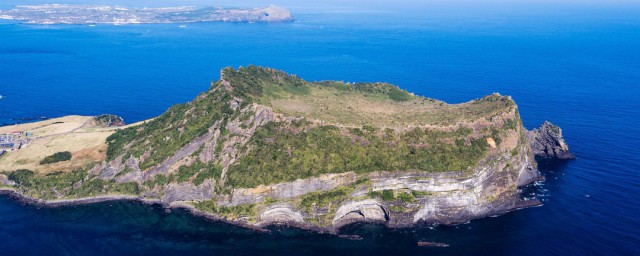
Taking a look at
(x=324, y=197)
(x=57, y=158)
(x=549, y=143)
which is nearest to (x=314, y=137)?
(x=324, y=197)

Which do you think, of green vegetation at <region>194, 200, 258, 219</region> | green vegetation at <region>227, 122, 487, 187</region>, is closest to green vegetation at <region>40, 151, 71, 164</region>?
green vegetation at <region>194, 200, 258, 219</region>

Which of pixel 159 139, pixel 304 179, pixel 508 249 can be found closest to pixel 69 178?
pixel 159 139

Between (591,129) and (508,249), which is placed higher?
(591,129)

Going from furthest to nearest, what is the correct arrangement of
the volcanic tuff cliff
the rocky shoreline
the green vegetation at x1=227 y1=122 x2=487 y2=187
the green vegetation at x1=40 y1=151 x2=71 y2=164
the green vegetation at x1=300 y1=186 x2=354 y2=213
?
the green vegetation at x1=40 y1=151 x2=71 y2=164
the green vegetation at x1=227 y1=122 x2=487 y2=187
the volcanic tuff cliff
the rocky shoreline
the green vegetation at x1=300 y1=186 x2=354 y2=213

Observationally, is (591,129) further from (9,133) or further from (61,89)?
(61,89)

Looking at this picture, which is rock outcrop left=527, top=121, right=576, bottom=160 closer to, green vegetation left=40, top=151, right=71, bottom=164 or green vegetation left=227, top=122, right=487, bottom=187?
green vegetation left=227, top=122, right=487, bottom=187

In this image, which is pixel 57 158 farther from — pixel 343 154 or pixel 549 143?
pixel 549 143

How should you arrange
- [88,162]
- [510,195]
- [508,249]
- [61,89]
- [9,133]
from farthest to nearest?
1. [61,89]
2. [9,133]
3. [88,162]
4. [510,195]
5. [508,249]

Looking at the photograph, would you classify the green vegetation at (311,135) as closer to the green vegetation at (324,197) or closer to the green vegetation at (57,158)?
the green vegetation at (324,197)

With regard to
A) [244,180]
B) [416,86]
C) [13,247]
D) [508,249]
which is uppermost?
[416,86]
